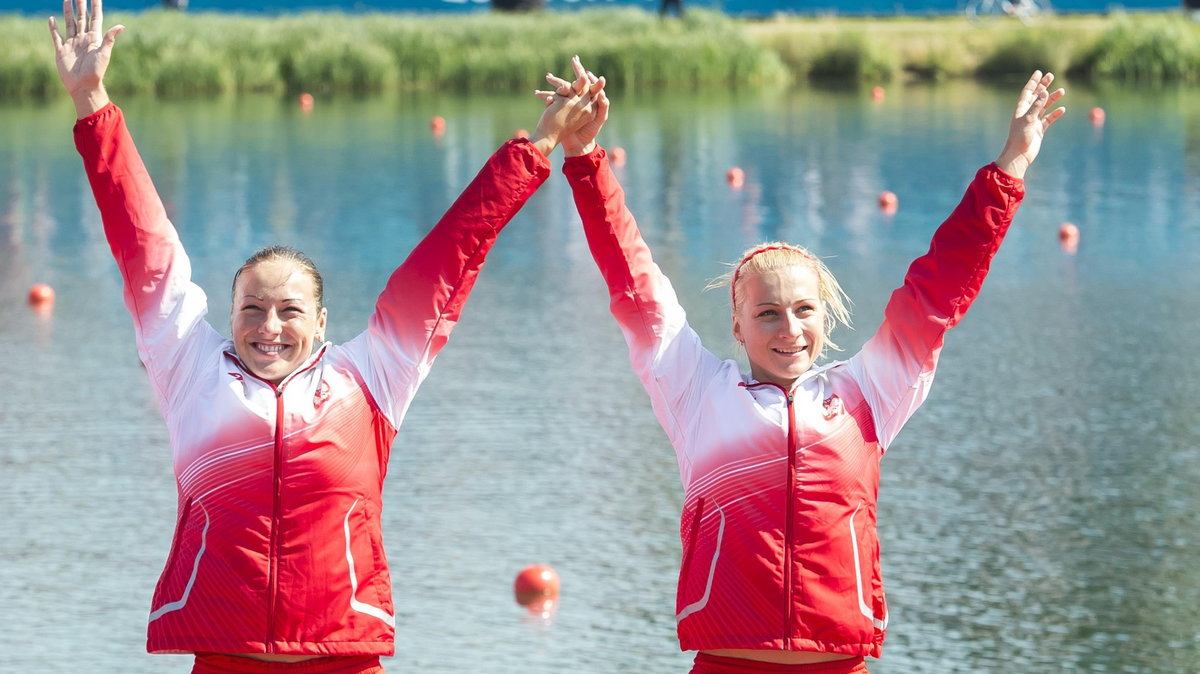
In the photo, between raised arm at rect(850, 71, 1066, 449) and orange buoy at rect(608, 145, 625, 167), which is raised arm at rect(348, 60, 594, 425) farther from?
orange buoy at rect(608, 145, 625, 167)

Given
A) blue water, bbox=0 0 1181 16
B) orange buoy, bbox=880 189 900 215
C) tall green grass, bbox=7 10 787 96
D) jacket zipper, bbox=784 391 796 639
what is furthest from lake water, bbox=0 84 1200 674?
blue water, bbox=0 0 1181 16

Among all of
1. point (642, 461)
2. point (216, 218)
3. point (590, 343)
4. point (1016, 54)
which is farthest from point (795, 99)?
point (642, 461)

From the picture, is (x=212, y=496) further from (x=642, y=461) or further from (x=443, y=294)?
(x=642, y=461)

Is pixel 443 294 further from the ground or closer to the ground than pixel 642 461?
further from the ground

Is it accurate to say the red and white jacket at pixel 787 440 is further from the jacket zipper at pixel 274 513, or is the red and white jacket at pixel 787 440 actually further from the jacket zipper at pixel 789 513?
the jacket zipper at pixel 274 513

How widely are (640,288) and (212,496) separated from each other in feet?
3.03

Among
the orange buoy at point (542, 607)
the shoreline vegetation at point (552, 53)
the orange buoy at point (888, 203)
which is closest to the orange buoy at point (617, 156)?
the orange buoy at point (888, 203)

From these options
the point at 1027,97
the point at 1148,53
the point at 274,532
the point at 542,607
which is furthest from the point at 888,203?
the point at 1148,53

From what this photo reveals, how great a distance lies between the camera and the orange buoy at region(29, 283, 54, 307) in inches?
452

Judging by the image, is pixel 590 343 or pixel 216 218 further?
pixel 216 218

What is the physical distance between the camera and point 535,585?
6.24 metres

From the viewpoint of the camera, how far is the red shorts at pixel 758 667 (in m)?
3.46

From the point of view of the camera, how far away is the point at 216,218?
14875 mm

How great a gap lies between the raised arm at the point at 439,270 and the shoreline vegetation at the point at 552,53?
2422cm
